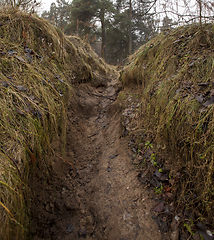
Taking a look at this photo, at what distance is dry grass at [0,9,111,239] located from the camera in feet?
3.95

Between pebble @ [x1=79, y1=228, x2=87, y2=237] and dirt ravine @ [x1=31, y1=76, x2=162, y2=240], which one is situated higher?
dirt ravine @ [x1=31, y1=76, x2=162, y2=240]

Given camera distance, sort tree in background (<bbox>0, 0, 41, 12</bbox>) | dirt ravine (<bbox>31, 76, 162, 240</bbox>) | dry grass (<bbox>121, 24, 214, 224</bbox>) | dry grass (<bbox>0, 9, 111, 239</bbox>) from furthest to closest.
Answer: tree in background (<bbox>0, 0, 41, 12</bbox>) → dirt ravine (<bbox>31, 76, 162, 240</bbox>) → dry grass (<bbox>121, 24, 214, 224</bbox>) → dry grass (<bbox>0, 9, 111, 239</bbox>)

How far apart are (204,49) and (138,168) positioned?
7.35 ft

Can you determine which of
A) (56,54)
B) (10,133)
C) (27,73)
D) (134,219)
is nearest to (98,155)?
(134,219)

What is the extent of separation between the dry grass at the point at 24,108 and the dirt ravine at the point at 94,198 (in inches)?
16.2

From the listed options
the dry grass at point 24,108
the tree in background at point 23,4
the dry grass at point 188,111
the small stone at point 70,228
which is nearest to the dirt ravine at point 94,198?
the small stone at point 70,228

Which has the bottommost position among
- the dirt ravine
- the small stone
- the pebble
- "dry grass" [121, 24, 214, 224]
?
the pebble

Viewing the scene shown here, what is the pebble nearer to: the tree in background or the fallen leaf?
the fallen leaf

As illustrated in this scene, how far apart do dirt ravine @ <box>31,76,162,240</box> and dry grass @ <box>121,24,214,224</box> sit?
60 centimetres

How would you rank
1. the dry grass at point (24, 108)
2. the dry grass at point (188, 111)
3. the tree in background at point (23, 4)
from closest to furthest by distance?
the dry grass at point (24, 108)
the dry grass at point (188, 111)
the tree in background at point (23, 4)

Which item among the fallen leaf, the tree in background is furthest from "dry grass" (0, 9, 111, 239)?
the fallen leaf

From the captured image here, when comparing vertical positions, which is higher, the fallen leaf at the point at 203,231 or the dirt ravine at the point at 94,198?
the fallen leaf at the point at 203,231

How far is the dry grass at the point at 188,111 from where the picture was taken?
4.81ft

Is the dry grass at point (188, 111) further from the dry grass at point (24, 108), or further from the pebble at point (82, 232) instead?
the dry grass at point (24, 108)
